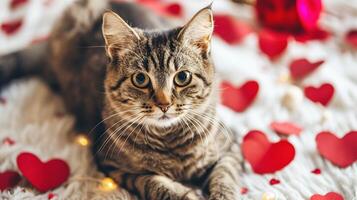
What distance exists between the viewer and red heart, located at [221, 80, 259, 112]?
154 cm

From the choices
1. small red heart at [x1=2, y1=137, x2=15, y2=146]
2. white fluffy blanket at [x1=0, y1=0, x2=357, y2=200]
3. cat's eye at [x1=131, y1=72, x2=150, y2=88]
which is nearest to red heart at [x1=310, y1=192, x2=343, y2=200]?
white fluffy blanket at [x1=0, y1=0, x2=357, y2=200]

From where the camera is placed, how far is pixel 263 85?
1620 millimetres

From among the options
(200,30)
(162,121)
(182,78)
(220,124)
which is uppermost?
(200,30)

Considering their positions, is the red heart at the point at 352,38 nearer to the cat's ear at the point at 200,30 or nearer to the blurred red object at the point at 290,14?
the blurred red object at the point at 290,14

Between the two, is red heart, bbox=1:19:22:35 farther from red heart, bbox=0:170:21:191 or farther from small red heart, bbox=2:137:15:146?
red heart, bbox=0:170:21:191

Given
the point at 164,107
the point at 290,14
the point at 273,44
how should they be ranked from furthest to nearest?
1. the point at 273,44
2. the point at 290,14
3. the point at 164,107

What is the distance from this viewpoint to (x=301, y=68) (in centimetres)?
165

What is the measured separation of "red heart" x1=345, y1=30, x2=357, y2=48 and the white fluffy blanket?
28 mm

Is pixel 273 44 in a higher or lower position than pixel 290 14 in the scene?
lower

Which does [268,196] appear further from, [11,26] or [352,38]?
[11,26]

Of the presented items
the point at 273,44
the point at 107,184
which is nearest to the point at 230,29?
the point at 273,44

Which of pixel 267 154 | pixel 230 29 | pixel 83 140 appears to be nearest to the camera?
pixel 267 154

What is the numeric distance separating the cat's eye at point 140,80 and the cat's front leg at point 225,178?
325 millimetres

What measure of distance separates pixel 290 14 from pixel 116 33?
31.6 inches
